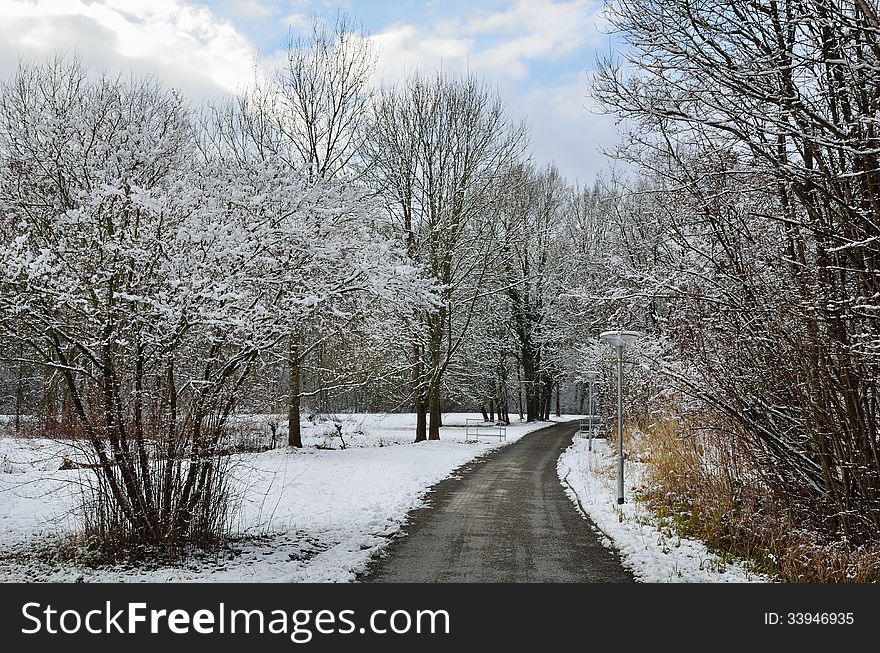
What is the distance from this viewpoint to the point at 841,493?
5535mm

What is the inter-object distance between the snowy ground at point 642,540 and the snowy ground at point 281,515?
8.01 ft

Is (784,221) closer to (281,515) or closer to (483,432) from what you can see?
(281,515)

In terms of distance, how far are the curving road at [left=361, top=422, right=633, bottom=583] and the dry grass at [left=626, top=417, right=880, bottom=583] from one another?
3.68ft

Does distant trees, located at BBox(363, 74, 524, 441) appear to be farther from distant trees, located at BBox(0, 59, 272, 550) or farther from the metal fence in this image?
distant trees, located at BBox(0, 59, 272, 550)

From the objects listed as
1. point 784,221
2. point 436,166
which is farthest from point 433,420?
point 784,221

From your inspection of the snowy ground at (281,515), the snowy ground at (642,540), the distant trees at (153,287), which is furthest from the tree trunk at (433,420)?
the distant trees at (153,287)

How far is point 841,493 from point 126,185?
6.75 metres

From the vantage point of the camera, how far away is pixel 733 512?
22.6 ft

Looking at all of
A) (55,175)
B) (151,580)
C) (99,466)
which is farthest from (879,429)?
(55,175)

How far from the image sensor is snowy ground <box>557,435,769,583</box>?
5.84 m

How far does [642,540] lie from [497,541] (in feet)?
5.00

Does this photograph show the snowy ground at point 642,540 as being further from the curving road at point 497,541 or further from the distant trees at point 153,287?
the distant trees at point 153,287

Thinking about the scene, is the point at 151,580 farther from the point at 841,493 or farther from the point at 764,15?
the point at 764,15

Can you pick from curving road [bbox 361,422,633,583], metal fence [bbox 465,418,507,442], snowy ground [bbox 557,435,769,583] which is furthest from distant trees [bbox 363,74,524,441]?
curving road [bbox 361,422,633,583]
